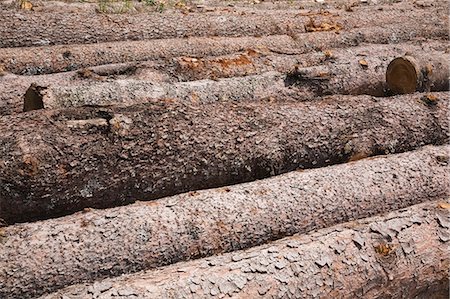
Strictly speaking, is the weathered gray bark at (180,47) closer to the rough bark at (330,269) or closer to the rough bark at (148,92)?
the rough bark at (148,92)

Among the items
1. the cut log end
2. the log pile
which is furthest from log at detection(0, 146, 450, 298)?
the cut log end

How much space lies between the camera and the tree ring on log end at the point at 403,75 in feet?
12.6

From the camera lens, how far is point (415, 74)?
385 cm

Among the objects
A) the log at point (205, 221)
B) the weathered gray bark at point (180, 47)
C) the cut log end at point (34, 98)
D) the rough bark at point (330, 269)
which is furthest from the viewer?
the weathered gray bark at point (180, 47)

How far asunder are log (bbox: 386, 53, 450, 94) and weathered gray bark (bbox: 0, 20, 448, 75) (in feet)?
2.72

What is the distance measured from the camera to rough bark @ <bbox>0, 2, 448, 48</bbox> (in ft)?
14.6

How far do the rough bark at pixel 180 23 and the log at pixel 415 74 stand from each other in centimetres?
141

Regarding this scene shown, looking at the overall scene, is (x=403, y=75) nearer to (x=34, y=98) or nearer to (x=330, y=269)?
(x=330, y=269)

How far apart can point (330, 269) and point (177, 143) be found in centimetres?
96

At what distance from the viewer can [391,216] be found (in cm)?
276

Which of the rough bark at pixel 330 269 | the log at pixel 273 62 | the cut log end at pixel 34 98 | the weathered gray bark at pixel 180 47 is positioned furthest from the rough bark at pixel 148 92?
the rough bark at pixel 330 269

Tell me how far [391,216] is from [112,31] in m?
2.81

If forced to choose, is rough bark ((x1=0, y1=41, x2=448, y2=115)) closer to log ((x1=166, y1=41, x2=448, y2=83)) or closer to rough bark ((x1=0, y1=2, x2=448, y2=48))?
log ((x1=166, y1=41, x2=448, y2=83))

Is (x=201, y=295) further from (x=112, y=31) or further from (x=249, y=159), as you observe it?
(x=112, y=31)
